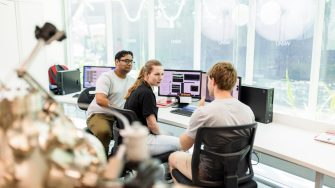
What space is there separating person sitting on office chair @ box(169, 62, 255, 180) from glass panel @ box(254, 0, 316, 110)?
1.34 m

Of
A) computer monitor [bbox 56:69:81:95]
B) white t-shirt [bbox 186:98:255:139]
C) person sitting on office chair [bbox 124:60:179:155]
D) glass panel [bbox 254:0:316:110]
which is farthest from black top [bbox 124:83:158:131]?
computer monitor [bbox 56:69:81:95]

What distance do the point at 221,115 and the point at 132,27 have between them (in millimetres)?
3107

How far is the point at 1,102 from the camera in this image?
75 centimetres

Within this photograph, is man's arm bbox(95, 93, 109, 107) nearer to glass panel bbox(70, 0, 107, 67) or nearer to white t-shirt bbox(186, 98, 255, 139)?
white t-shirt bbox(186, 98, 255, 139)

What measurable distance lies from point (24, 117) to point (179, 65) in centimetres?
351

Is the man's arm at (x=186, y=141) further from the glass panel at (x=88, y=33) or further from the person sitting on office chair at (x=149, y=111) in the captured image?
the glass panel at (x=88, y=33)

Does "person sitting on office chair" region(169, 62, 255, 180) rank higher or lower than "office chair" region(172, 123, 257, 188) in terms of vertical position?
higher

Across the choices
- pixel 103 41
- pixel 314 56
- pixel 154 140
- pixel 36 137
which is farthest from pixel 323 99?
pixel 103 41

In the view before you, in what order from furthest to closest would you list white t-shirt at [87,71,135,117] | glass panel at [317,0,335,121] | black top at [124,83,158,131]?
white t-shirt at [87,71,135,117]
glass panel at [317,0,335,121]
black top at [124,83,158,131]

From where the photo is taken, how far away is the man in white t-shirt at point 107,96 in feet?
9.29

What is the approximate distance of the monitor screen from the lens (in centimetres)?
332

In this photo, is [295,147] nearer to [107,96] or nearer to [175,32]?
[107,96]

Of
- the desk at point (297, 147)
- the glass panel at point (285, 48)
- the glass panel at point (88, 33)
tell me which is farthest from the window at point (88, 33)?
the desk at point (297, 147)

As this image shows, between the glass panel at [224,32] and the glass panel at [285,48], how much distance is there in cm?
19
